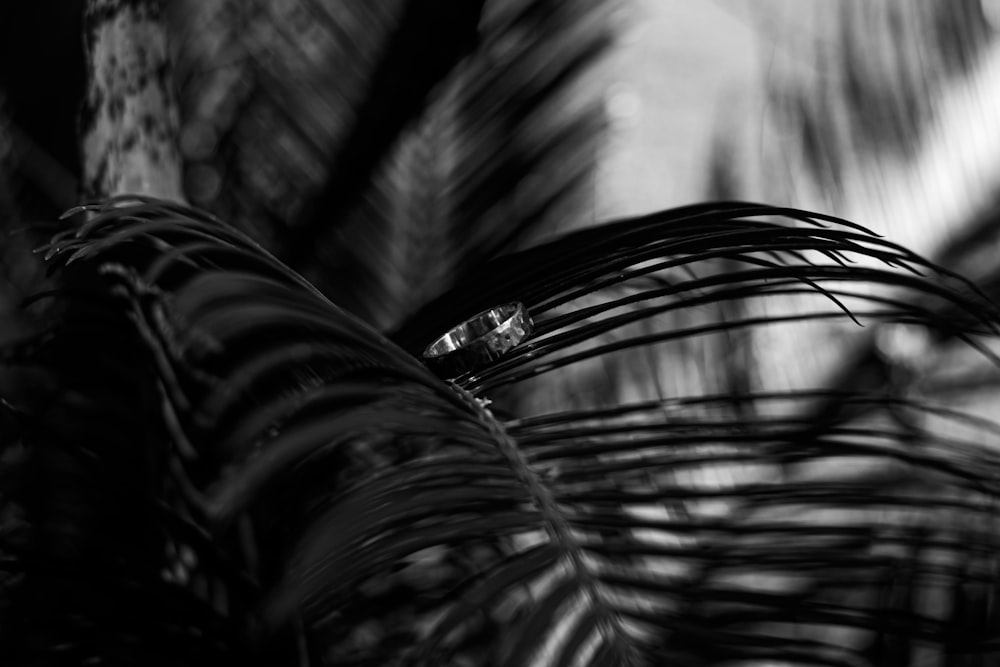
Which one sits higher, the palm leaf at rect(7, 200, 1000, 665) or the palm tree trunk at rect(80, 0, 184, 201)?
the palm tree trunk at rect(80, 0, 184, 201)

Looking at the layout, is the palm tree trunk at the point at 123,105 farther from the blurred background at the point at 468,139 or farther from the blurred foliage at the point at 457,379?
the blurred background at the point at 468,139

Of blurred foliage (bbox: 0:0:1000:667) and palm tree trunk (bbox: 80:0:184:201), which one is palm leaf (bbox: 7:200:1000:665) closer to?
blurred foliage (bbox: 0:0:1000:667)

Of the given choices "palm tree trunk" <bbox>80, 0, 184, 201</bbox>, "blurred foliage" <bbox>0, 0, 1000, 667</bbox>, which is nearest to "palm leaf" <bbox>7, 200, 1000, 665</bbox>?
"blurred foliage" <bbox>0, 0, 1000, 667</bbox>

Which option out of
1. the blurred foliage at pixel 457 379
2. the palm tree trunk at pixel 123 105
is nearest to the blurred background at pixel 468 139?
the blurred foliage at pixel 457 379

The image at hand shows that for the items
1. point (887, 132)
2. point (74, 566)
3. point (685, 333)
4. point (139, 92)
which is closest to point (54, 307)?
point (139, 92)

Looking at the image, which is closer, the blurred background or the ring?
the ring
